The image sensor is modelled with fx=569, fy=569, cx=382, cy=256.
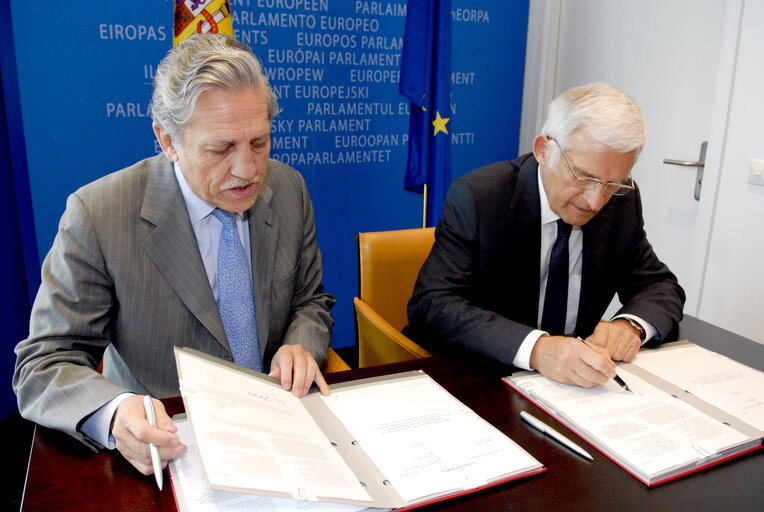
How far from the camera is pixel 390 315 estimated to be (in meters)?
2.08

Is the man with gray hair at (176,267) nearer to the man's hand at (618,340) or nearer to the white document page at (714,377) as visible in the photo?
A: the man's hand at (618,340)

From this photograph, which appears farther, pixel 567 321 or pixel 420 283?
pixel 567 321

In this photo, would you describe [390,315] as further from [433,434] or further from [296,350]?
[433,434]

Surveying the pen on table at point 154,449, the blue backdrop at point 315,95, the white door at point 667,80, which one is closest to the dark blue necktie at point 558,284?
the pen on table at point 154,449

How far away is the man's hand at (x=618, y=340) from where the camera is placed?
141 cm

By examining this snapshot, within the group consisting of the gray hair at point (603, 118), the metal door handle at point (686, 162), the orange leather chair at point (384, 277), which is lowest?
the orange leather chair at point (384, 277)

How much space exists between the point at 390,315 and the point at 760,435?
122 cm

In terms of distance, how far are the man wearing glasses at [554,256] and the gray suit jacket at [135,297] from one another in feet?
1.33

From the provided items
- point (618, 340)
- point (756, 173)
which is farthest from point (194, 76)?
point (756, 173)

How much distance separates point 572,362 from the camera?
1.26 meters

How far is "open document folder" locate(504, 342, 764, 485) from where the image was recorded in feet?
3.31

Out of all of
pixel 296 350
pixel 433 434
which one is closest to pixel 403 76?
pixel 296 350

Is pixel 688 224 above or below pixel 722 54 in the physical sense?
below

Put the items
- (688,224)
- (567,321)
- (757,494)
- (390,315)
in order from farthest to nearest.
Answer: (688,224) < (390,315) < (567,321) < (757,494)
